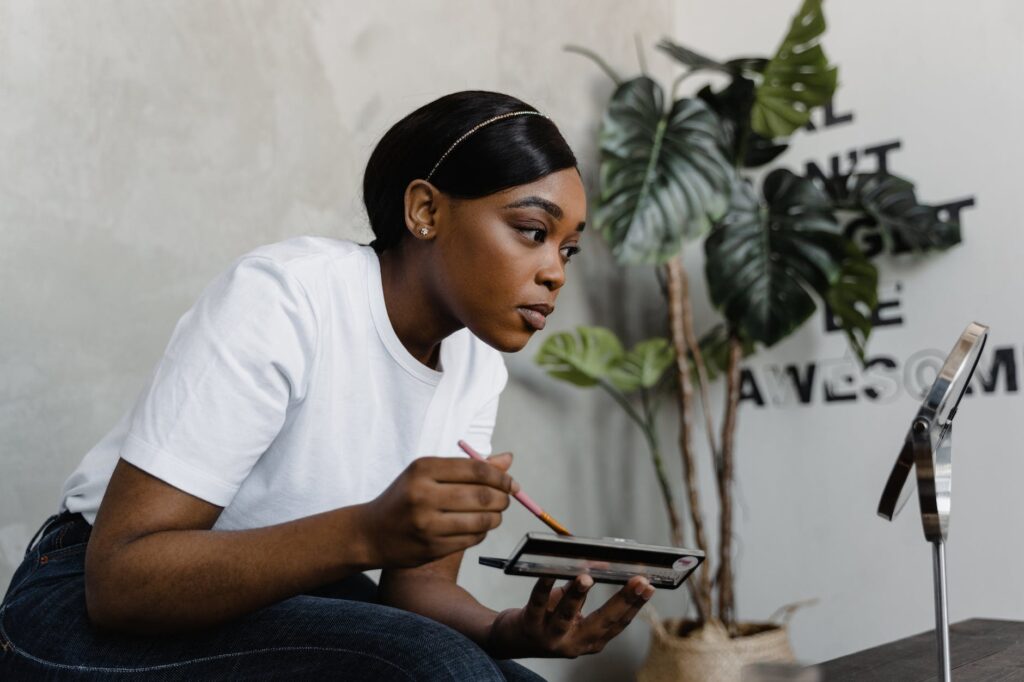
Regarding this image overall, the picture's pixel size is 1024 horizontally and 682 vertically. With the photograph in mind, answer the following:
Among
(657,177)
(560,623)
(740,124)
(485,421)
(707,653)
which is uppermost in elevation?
(740,124)

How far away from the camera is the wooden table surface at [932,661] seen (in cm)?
121

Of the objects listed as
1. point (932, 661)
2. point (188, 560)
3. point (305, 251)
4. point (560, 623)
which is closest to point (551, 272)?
point (305, 251)

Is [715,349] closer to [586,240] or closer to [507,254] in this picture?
[586,240]

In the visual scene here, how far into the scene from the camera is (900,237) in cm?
253

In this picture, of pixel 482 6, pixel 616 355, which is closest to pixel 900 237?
pixel 616 355

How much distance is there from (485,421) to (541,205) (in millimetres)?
372

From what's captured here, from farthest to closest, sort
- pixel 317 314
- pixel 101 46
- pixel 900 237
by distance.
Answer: pixel 900 237 → pixel 101 46 → pixel 317 314

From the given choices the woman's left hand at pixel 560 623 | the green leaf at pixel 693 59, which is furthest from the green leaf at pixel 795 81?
the woman's left hand at pixel 560 623

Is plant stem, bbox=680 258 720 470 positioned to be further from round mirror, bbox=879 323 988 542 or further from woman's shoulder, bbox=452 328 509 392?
round mirror, bbox=879 323 988 542

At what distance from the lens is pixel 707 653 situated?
7.64 feet

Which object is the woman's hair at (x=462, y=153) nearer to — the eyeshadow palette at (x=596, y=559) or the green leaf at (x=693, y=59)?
the eyeshadow palette at (x=596, y=559)

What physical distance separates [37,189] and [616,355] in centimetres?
144

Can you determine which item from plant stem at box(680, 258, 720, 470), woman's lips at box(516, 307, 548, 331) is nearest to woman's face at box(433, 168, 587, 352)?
woman's lips at box(516, 307, 548, 331)

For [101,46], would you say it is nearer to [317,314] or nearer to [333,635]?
[317,314]
